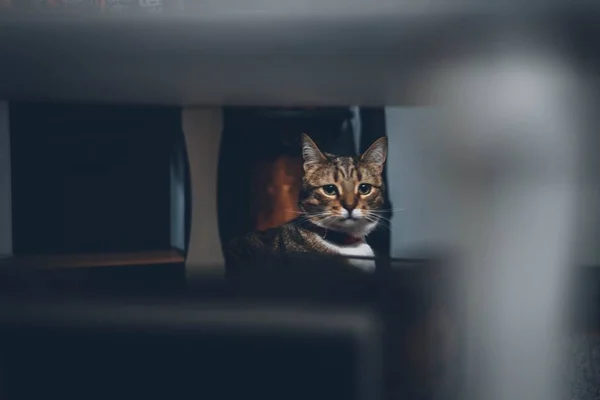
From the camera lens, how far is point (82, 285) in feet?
2.15

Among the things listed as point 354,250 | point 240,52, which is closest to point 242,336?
point 354,250

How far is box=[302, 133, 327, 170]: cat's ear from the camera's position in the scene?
63 cm

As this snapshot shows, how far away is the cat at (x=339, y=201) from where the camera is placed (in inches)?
24.8

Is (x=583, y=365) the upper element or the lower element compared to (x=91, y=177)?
lower

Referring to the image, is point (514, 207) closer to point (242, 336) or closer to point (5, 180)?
point (242, 336)

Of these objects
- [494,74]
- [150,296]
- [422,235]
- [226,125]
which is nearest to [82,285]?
[150,296]

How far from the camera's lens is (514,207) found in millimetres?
647

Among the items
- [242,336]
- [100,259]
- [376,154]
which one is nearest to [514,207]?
[376,154]

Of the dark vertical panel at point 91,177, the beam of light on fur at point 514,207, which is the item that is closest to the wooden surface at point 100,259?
the dark vertical panel at point 91,177

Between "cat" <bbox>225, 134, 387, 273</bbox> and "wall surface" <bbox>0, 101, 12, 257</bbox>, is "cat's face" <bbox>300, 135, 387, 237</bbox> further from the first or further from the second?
"wall surface" <bbox>0, 101, 12, 257</bbox>

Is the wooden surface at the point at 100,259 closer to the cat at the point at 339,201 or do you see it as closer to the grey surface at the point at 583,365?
the cat at the point at 339,201

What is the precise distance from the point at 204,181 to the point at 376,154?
16 cm

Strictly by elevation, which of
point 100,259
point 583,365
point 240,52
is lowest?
point 583,365

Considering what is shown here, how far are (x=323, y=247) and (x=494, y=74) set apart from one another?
22cm
